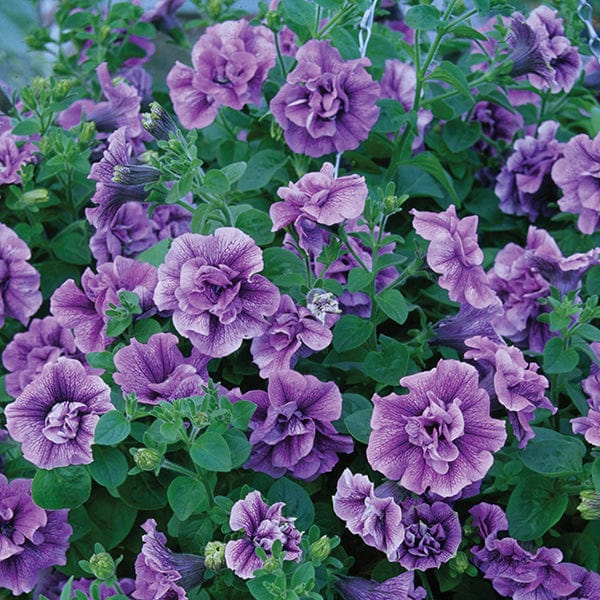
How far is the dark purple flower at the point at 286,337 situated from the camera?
87cm

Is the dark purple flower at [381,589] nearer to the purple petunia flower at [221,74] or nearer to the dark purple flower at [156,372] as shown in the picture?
the dark purple flower at [156,372]

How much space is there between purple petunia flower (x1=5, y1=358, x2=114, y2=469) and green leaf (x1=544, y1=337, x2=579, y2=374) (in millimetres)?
454

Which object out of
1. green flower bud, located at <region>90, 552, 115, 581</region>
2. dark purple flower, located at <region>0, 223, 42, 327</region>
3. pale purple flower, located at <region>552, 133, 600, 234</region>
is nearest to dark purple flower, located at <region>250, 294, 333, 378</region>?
green flower bud, located at <region>90, 552, 115, 581</region>

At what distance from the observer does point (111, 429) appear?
82 cm

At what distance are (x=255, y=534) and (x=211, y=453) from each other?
0.08m

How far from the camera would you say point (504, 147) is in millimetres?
1351

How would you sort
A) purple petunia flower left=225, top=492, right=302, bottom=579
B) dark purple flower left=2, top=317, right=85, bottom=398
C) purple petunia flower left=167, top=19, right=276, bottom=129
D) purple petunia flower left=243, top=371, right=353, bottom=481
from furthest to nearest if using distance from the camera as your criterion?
1. purple petunia flower left=167, top=19, right=276, bottom=129
2. dark purple flower left=2, top=317, right=85, bottom=398
3. purple petunia flower left=243, top=371, right=353, bottom=481
4. purple petunia flower left=225, top=492, right=302, bottom=579

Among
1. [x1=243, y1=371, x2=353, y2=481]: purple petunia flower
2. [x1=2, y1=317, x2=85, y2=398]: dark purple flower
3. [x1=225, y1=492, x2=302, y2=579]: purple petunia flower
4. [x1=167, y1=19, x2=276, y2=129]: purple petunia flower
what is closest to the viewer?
[x1=225, y1=492, x2=302, y2=579]: purple petunia flower

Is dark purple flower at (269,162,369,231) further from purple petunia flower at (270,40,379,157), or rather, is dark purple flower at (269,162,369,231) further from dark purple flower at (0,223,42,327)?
dark purple flower at (0,223,42,327)

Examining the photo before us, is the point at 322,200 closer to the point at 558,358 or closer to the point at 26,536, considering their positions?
the point at 558,358

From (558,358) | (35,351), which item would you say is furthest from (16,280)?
(558,358)

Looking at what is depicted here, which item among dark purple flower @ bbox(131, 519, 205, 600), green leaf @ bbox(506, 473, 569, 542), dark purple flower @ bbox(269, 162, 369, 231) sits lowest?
green leaf @ bbox(506, 473, 569, 542)

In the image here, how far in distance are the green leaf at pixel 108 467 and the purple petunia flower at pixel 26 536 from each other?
93 mm

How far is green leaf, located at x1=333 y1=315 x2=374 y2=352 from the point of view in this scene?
3.06 feet
